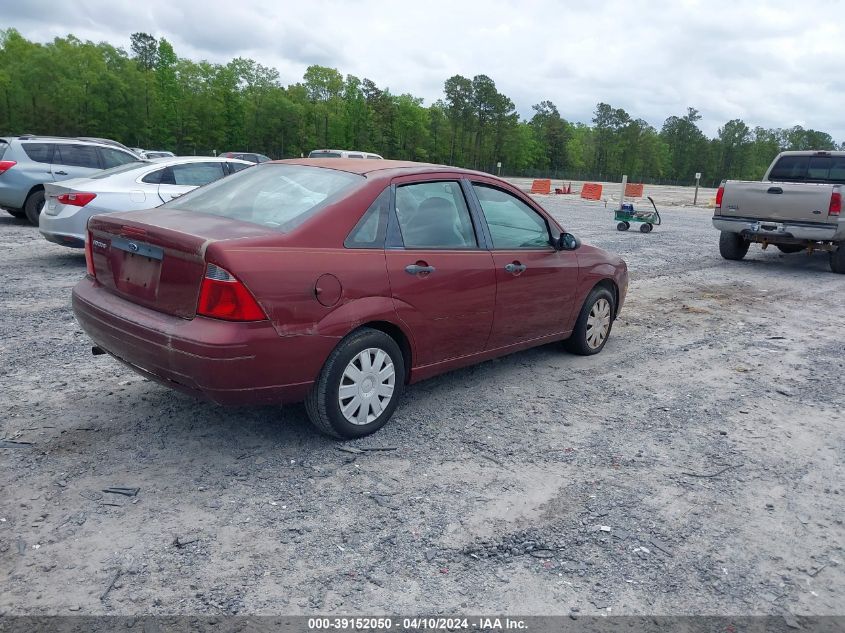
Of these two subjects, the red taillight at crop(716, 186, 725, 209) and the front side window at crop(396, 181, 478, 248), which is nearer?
the front side window at crop(396, 181, 478, 248)

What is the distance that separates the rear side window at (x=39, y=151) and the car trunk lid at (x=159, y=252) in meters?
9.82

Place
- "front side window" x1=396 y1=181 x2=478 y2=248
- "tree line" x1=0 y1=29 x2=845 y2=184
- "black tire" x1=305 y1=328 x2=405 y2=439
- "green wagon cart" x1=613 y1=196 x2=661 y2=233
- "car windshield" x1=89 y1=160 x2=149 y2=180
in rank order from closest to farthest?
1. "black tire" x1=305 y1=328 x2=405 y2=439
2. "front side window" x1=396 y1=181 x2=478 y2=248
3. "car windshield" x1=89 y1=160 x2=149 y2=180
4. "green wagon cart" x1=613 y1=196 x2=661 y2=233
5. "tree line" x1=0 y1=29 x2=845 y2=184

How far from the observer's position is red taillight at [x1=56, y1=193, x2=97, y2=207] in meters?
8.92

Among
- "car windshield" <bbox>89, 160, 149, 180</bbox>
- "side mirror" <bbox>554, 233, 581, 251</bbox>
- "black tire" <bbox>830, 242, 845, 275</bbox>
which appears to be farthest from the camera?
"black tire" <bbox>830, 242, 845, 275</bbox>

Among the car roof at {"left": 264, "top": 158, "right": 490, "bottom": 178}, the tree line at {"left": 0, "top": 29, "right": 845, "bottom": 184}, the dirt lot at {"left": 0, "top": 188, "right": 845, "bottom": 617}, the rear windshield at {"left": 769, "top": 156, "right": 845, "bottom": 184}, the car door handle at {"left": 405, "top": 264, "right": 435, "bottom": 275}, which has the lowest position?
the dirt lot at {"left": 0, "top": 188, "right": 845, "bottom": 617}

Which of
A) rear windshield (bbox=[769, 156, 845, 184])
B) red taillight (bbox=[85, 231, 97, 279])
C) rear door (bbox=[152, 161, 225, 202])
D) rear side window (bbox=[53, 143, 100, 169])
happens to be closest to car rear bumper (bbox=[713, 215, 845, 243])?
rear windshield (bbox=[769, 156, 845, 184])

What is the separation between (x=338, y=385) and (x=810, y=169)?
12.3 meters

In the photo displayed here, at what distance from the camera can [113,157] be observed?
13.3 metres

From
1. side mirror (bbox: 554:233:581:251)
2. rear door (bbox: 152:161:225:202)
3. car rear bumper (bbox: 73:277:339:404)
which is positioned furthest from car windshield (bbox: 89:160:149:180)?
side mirror (bbox: 554:233:581:251)

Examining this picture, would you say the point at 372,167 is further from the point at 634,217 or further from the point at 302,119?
the point at 302,119

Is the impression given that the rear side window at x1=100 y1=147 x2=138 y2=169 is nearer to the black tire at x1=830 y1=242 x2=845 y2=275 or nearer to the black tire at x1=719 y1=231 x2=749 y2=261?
the black tire at x1=719 y1=231 x2=749 y2=261

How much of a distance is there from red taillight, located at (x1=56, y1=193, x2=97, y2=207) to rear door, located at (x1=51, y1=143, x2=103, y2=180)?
4.13m

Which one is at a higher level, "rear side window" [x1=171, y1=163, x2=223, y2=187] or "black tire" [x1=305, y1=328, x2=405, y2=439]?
"rear side window" [x1=171, y1=163, x2=223, y2=187]

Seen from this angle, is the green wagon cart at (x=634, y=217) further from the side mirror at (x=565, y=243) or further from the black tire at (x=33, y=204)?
the black tire at (x=33, y=204)
